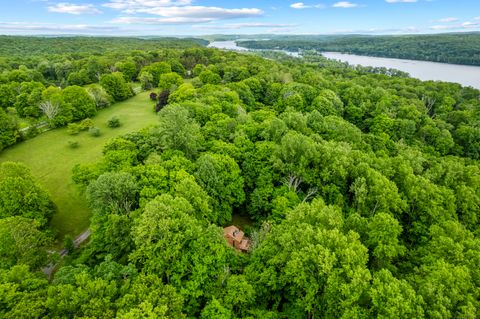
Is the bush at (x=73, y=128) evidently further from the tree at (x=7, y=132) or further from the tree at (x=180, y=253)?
the tree at (x=180, y=253)

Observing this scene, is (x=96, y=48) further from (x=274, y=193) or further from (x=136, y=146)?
(x=274, y=193)

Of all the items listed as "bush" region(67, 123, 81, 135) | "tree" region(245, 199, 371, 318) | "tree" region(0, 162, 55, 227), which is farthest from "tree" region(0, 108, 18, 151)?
"tree" region(245, 199, 371, 318)

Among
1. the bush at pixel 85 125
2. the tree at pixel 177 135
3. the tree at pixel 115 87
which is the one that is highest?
the tree at pixel 115 87

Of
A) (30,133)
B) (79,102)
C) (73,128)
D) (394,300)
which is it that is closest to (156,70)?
(79,102)

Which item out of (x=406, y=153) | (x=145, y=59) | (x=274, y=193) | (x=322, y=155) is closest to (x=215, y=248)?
(x=274, y=193)

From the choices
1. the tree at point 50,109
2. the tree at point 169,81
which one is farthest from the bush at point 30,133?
the tree at point 169,81

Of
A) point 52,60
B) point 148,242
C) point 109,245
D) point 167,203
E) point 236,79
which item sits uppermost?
point 52,60
